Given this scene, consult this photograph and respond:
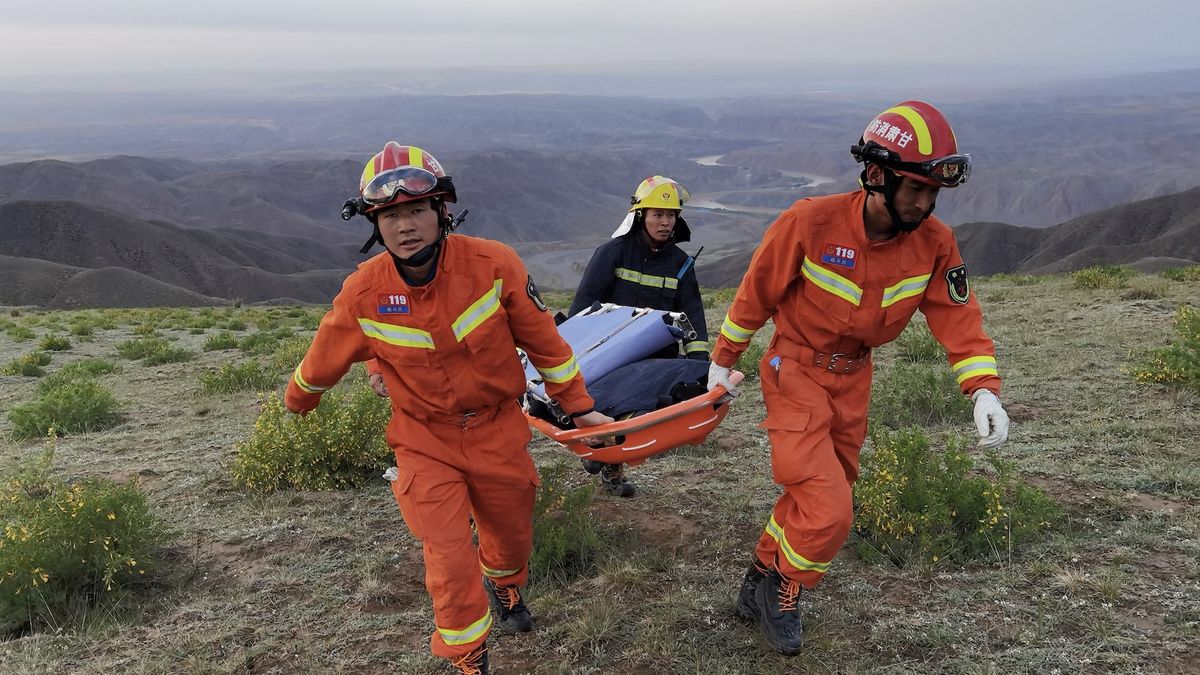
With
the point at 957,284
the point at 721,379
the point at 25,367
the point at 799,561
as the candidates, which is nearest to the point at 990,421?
the point at 957,284

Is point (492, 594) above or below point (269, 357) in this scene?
above

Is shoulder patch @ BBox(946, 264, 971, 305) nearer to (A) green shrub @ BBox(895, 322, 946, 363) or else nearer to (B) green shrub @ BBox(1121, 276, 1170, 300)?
(A) green shrub @ BBox(895, 322, 946, 363)

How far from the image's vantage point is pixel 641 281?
5992 mm

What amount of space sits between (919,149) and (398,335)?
245 cm

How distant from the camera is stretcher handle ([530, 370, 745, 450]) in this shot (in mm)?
4000

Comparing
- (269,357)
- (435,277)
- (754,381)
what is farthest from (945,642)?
(269,357)

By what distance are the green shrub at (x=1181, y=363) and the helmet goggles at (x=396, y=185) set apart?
678 cm

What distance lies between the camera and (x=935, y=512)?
14.7 ft

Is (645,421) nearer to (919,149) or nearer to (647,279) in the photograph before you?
(919,149)

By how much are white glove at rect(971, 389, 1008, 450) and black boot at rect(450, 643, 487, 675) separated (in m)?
2.46

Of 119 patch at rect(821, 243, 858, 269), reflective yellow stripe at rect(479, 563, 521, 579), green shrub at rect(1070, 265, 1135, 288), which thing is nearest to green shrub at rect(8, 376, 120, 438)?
reflective yellow stripe at rect(479, 563, 521, 579)

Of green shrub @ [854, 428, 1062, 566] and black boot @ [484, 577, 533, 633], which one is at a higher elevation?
green shrub @ [854, 428, 1062, 566]

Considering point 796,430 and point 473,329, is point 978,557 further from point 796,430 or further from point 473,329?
point 473,329

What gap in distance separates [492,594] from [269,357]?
10.3 m
